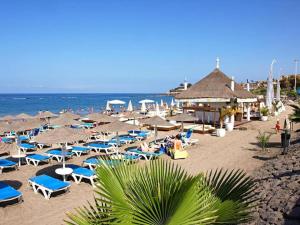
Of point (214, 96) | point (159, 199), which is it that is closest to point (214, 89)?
point (214, 96)

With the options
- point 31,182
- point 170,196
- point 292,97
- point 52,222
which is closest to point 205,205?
point 170,196

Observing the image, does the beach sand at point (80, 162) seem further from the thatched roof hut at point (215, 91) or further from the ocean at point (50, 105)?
the ocean at point (50, 105)

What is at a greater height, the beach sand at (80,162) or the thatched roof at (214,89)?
the thatched roof at (214,89)

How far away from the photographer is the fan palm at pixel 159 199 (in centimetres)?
215

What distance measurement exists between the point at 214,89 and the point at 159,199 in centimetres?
2031

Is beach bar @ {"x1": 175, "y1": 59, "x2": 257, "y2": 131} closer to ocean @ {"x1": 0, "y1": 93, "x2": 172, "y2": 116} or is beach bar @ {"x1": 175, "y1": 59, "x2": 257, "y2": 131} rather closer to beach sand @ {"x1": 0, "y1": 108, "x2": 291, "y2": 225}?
beach sand @ {"x1": 0, "y1": 108, "x2": 291, "y2": 225}

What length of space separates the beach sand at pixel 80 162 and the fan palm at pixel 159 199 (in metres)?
5.04

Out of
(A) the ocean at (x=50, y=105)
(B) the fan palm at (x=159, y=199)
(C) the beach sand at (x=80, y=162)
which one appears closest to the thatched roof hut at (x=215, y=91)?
(C) the beach sand at (x=80, y=162)

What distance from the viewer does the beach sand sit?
7.39m

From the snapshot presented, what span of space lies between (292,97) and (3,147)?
59153 millimetres

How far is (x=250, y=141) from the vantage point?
54.1 ft

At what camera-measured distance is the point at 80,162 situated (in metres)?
12.9

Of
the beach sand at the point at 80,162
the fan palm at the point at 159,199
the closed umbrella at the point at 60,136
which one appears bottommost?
the beach sand at the point at 80,162

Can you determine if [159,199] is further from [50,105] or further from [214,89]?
[50,105]
